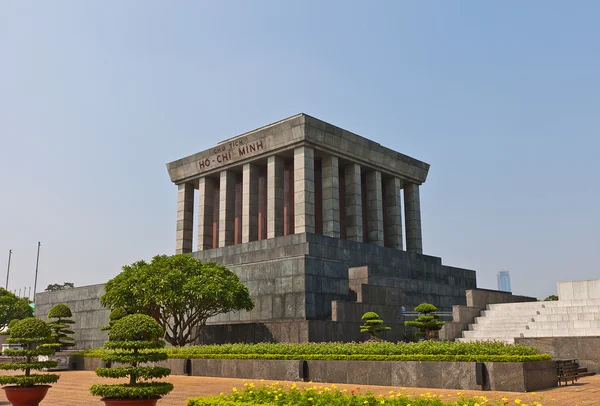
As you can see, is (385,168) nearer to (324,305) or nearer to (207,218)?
(207,218)

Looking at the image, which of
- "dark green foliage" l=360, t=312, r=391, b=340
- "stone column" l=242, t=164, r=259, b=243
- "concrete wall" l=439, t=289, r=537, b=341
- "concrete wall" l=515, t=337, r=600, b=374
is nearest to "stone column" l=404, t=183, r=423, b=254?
"concrete wall" l=439, t=289, r=537, b=341

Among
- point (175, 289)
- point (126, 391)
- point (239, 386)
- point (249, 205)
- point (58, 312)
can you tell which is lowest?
point (239, 386)

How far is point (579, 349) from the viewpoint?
78.2 feet

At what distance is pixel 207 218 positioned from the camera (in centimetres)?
4931

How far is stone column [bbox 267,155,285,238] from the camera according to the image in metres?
42.5

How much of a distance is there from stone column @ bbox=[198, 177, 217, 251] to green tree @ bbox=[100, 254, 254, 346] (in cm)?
1638

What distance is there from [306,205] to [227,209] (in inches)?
350

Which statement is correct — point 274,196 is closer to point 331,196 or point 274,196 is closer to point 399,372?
point 331,196

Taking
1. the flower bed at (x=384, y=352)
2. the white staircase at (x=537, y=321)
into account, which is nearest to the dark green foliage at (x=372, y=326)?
the white staircase at (x=537, y=321)

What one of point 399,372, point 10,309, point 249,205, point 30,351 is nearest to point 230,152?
point 249,205

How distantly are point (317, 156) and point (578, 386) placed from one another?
93.0 feet

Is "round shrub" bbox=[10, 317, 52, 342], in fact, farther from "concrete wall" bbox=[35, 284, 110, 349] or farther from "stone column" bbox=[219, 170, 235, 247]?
"stone column" bbox=[219, 170, 235, 247]

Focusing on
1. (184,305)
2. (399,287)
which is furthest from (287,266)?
(399,287)

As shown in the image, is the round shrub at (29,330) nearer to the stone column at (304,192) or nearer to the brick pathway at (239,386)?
the brick pathway at (239,386)
